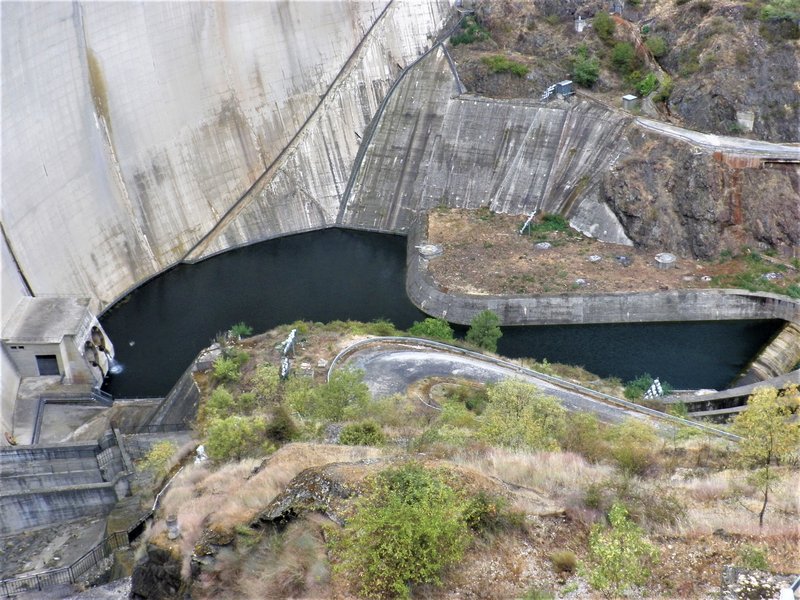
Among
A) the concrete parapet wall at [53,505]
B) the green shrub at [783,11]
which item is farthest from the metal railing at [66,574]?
the green shrub at [783,11]

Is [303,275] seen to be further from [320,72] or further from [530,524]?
[530,524]

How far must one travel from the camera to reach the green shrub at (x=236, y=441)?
1906 cm

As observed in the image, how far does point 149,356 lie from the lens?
37.5 m

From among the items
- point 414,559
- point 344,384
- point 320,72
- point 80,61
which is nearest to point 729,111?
point 320,72

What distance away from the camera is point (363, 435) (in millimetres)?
17609

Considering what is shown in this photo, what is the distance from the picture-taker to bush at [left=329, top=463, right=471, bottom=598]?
11328 mm

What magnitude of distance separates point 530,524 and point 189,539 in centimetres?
628

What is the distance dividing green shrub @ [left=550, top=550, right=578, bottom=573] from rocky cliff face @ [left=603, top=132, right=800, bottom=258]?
33.3 m

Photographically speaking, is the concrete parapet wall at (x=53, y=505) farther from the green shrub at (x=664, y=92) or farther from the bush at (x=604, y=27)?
the bush at (x=604, y=27)

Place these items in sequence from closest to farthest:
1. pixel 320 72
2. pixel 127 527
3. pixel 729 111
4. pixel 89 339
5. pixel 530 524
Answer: pixel 530 524, pixel 127 527, pixel 89 339, pixel 729 111, pixel 320 72

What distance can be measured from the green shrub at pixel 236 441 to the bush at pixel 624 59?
133 feet

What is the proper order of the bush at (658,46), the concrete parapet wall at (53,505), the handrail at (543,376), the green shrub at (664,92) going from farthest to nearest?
the bush at (658,46) < the green shrub at (664,92) < the concrete parapet wall at (53,505) < the handrail at (543,376)

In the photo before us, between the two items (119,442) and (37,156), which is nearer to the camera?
(119,442)

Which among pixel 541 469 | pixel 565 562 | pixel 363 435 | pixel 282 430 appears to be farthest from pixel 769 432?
pixel 282 430
